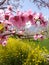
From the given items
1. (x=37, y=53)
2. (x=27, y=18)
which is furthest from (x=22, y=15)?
(x=37, y=53)

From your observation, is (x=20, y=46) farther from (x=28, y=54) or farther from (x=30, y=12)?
(x=30, y=12)

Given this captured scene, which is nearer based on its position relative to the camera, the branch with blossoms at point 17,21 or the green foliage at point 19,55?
the branch with blossoms at point 17,21

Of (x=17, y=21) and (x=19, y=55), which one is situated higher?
(x=17, y=21)

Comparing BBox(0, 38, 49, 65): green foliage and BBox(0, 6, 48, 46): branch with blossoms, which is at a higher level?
BBox(0, 6, 48, 46): branch with blossoms

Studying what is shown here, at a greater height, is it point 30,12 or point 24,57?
point 30,12

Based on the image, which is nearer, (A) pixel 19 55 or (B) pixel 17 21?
(B) pixel 17 21

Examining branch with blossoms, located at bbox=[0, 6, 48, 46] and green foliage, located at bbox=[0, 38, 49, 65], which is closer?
branch with blossoms, located at bbox=[0, 6, 48, 46]

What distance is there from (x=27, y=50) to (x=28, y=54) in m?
0.17

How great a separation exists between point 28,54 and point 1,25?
18.3 ft

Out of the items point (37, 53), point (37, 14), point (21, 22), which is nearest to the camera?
point (21, 22)

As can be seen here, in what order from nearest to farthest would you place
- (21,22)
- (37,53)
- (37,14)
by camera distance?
1. (21,22)
2. (37,14)
3. (37,53)

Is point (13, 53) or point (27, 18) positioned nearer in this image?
point (27, 18)

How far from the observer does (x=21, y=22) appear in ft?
6.42

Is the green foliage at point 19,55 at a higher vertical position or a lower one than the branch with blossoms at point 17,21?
lower
